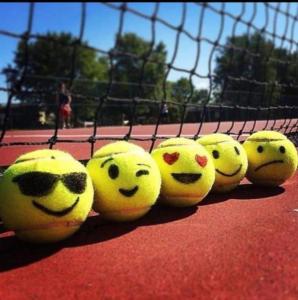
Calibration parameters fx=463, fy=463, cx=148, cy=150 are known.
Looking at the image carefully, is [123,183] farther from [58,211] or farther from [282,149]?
[282,149]

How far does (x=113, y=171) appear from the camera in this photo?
3.04 meters

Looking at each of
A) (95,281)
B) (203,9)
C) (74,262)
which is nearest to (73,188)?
(74,262)

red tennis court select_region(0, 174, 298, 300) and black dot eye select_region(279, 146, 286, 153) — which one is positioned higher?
black dot eye select_region(279, 146, 286, 153)

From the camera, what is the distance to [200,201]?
3.70m

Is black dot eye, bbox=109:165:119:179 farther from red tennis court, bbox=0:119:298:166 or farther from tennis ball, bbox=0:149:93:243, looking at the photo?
red tennis court, bbox=0:119:298:166

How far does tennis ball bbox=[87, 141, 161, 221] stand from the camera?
3.01 meters

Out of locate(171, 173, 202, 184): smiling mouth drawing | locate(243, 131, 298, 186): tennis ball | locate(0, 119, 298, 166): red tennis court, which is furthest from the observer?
locate(0, 119, 298, 166): red tennis court

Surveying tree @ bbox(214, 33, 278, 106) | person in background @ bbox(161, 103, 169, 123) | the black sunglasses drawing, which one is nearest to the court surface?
the black sunglasses drawing

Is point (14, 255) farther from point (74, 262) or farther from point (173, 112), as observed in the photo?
point (173, 112)

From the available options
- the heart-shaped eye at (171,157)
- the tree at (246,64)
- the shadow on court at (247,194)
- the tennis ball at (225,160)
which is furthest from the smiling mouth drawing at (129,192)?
the tree at (246,64)

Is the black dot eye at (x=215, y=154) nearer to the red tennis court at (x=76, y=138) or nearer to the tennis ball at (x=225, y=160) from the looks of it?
the tennis ball at (x=225, y=160)

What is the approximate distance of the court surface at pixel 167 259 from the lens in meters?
2.11

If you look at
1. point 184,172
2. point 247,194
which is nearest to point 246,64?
point 247,194

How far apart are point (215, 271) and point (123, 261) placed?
50 centimetres
